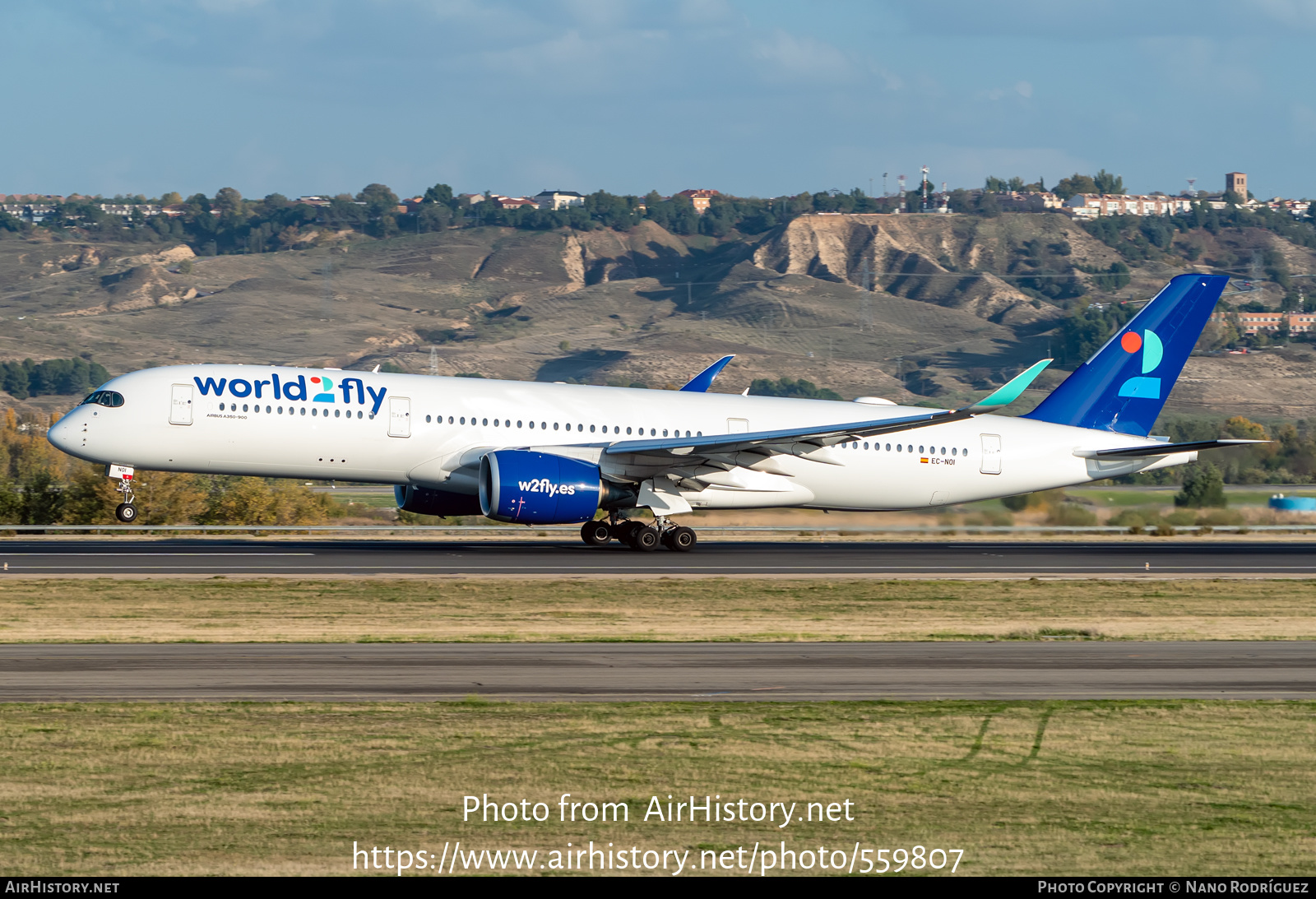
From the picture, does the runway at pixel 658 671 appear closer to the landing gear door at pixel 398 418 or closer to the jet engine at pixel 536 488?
the jet engine at pixel 536 488

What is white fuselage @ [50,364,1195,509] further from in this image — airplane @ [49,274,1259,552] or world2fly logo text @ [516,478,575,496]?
world2fly logo text @ [516,478,575,496]

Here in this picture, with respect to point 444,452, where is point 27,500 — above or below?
below

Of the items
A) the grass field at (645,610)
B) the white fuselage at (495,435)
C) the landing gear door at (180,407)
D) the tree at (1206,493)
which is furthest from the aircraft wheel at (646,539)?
the tree at (1206,493)

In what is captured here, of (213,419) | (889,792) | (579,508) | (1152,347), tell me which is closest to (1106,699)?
(889,792)

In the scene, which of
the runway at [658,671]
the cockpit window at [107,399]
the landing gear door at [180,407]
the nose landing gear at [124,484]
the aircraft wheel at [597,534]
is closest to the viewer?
the runway at [658,671]

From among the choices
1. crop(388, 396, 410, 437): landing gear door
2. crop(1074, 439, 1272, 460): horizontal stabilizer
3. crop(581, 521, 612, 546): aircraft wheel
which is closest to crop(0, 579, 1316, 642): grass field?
crop(388, 396, 410, 437): landing gear door
